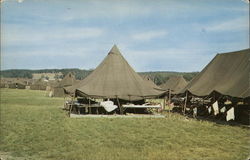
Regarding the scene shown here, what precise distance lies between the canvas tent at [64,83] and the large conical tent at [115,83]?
20642 millimetres

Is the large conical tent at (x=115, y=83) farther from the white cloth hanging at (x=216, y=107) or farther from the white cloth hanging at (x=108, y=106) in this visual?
the white cloth hanging at (x=216, y=107)

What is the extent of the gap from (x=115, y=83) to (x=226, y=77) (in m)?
6.66

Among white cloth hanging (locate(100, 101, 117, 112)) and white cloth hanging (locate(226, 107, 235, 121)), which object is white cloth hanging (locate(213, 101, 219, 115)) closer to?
white cloth hanging (locate(226, 107, 235, 121))

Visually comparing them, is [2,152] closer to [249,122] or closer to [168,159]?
[168,159]

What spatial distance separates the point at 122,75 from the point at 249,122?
8.20 m

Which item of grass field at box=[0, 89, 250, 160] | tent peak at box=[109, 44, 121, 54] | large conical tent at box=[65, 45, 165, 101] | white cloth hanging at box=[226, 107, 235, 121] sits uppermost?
tent peak at box=[109, 44, 121, 54]

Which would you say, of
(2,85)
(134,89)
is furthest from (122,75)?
(2,85)

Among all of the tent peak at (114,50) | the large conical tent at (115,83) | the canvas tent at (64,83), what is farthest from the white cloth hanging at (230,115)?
the canvas tent at (64,83)

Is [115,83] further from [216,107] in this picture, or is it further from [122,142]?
[122,142]

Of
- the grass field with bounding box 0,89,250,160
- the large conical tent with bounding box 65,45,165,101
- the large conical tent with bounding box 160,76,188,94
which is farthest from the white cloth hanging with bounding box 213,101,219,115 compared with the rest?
the large conical tent with bounding box 160,76,188,94

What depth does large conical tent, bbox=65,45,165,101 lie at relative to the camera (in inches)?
708

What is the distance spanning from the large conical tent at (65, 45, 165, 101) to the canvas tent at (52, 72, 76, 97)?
20.6 metres

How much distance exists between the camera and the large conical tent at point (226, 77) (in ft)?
49.8

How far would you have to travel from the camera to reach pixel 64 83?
134ft
